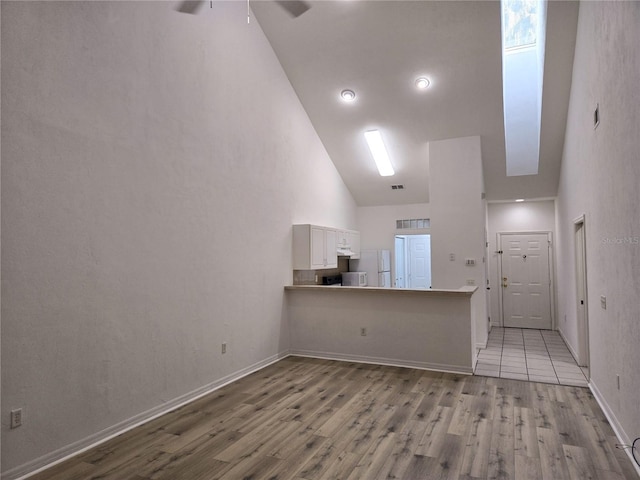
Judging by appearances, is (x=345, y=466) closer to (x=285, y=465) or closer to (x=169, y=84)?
(x=285, y=465)

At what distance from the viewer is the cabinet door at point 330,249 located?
21.1ft

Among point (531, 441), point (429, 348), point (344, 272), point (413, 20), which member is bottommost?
point (531, 441)

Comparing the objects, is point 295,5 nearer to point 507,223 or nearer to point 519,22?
point 519,22

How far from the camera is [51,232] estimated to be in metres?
2.71

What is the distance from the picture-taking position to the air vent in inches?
325

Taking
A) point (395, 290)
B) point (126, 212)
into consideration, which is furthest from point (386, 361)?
point (126, 212)

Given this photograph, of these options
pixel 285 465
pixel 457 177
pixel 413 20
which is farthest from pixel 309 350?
Result: pixel 413 20

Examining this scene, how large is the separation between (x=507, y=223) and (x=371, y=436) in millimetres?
6553

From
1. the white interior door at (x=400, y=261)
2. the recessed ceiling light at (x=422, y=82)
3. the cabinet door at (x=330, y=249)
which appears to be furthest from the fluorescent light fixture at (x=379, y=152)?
the white interior door at (x=400, y=261)

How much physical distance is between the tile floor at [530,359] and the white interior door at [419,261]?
1.94 m

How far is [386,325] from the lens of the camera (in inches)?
201

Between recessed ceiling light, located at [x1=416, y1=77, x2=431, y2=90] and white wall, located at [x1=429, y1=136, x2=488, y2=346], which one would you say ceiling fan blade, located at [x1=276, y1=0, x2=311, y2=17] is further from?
white wall, located at [x1=429, y1=136, x2=488, y2=346]

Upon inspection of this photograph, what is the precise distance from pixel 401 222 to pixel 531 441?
5.73 meters

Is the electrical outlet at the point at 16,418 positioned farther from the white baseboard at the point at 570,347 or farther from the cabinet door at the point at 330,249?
the white baseboard at the point at 570,347
